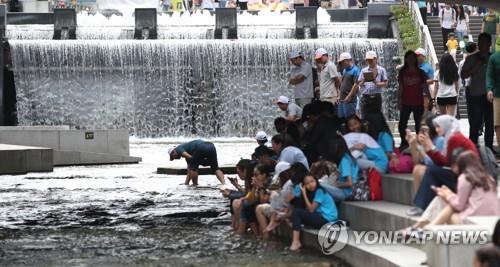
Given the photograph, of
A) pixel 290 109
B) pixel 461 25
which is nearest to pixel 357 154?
pixel 290 109

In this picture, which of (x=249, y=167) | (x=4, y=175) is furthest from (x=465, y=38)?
(x=249, y=167)

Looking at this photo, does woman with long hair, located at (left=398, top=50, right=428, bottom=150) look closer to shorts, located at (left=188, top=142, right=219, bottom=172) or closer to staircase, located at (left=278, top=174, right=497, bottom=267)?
staircase, located at (left=278, top=174, right=497, bottom=267)

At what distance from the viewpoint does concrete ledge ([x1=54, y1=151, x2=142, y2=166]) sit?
28417 millimetres

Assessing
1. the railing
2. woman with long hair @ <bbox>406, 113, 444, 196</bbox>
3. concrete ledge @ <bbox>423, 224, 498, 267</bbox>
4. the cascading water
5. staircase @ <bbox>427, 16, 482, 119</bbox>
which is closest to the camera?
concrete ledge @ <bbox>423, 224, 498, 267</bbox>

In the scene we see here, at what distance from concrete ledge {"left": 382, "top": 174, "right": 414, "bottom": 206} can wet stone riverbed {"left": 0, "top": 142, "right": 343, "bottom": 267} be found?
3.26ft

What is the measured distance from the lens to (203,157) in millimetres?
21375

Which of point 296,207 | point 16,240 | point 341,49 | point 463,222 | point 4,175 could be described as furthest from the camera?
point 341,49

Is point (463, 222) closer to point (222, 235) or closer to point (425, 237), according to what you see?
point (425, 237)

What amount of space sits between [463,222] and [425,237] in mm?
361

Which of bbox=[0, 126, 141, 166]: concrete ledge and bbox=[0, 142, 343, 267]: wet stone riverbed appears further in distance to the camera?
bbox=[0, 126, 141, 166]: concrete ledge

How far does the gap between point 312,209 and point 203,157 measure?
28.7ft

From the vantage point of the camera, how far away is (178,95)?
4016 centimetres

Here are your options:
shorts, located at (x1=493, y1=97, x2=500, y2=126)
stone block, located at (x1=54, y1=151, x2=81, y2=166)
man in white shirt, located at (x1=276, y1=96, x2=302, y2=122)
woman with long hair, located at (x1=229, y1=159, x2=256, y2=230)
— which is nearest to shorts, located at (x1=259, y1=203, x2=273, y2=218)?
woman with long hair, located at (x1=229, y1=159, x2=256, y2=230)

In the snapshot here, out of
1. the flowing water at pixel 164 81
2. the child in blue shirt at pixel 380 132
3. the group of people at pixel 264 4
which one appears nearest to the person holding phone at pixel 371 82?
the child in blue shirt at pixel 380 132
